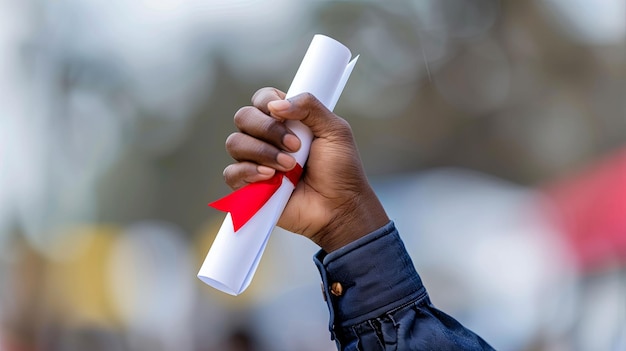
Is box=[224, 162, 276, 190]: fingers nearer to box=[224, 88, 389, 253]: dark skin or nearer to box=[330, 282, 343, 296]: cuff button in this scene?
box=[224, 88, 389, 253]: dark skin

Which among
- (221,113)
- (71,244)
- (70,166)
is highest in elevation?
(221,113)

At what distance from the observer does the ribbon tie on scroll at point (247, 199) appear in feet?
2.46

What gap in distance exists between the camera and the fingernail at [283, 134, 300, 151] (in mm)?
745

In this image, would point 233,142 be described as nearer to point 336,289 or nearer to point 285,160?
point 285,160

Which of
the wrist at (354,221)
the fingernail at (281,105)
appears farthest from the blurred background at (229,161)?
the fingernail at (281,105)

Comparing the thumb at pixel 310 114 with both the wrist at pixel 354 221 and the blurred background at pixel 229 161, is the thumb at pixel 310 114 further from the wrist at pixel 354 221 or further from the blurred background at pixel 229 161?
the blurred background at pixel 229 161

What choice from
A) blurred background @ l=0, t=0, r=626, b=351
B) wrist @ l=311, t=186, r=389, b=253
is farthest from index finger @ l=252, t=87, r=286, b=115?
blurred background @ l=0, t=0, r=626, b=351

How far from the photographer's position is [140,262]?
230 cm

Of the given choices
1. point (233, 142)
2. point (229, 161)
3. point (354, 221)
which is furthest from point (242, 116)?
point (229, 161)

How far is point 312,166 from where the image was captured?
2.63ft

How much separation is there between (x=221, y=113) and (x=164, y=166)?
29 centimetres

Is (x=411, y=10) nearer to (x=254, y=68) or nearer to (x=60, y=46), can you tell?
(x=254, y=68)

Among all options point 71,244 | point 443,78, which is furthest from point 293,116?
point 71,244

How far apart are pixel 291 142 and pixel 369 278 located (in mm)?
190
